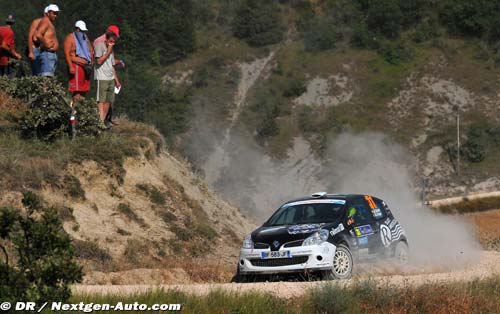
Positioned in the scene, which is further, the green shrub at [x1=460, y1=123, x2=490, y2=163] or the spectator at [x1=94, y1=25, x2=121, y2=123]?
the green shrub at [x1=460, y1=123, x2=490, y2=163]

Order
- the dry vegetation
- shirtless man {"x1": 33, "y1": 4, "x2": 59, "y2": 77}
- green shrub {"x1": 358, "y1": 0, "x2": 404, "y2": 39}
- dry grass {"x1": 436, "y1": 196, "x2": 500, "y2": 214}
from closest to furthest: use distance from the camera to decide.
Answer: the dry vegetation < shirtless man {"x1": 33, "y1": 4, "x2": 59, "y2": 77} < dry grass {"x1": 436, "y1": 196, "x2": 500, "y2": 214} < green shrub {"x1": 358, "y1": 0, "x2": 404, "y2": 39}

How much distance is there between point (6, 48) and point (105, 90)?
3022 mm

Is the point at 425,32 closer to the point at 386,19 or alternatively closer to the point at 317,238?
the point at 386,19

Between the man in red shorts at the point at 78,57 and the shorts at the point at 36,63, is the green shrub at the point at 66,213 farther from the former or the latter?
the shorts at the point at 36,63

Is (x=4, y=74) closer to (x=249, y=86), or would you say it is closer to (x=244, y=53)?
(x=249, y=86)

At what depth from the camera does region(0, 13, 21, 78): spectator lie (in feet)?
68.2

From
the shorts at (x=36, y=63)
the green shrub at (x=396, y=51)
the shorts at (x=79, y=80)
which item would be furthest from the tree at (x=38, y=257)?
the green shrub at (x=396, y=51)

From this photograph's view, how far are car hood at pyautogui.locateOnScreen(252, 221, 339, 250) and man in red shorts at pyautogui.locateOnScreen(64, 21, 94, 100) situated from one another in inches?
240

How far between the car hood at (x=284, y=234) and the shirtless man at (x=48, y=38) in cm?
692

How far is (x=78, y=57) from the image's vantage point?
19.0 meters

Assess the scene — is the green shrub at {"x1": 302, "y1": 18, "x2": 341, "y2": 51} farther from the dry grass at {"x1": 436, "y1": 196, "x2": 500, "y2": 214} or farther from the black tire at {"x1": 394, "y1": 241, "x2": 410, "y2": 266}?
the black tire at {"x1": 394, "y1": 241, "x2": 410, "y2": 266}

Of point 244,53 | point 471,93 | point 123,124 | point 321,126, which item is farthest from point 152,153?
point 244,53

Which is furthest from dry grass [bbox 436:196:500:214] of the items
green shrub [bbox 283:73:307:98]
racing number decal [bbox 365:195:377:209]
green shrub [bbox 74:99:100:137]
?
racing number decal [bbox 365:195:377:209]

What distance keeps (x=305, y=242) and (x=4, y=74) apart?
401 inches
